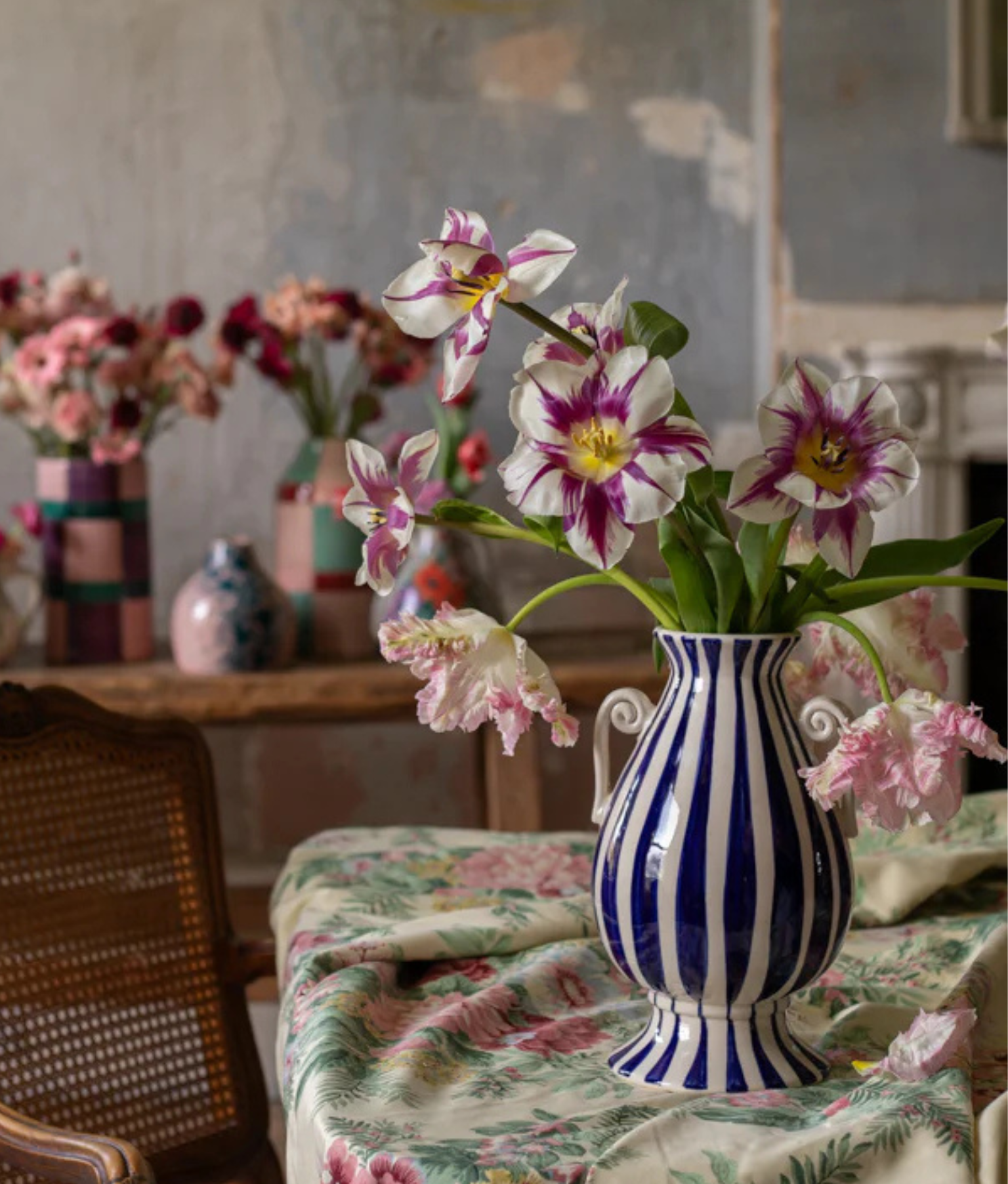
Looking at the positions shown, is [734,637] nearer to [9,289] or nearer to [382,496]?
[382,496]

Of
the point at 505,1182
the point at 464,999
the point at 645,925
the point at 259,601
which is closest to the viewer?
the point at 505,1182

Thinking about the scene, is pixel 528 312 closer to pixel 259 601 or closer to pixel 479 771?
pixel 259 601

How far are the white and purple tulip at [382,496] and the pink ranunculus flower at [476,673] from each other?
4cm

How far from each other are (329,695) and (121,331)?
0.70 meters

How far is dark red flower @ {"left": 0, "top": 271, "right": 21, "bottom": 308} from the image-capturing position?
112 inches

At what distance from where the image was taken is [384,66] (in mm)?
3312

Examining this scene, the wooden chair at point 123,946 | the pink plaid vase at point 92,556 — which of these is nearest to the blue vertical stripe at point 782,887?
the wooden chair at point 123,946

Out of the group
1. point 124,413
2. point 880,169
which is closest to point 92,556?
point 124,413

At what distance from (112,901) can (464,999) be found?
610 mm

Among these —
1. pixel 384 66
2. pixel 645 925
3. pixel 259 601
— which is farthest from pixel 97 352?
pixel 645 925

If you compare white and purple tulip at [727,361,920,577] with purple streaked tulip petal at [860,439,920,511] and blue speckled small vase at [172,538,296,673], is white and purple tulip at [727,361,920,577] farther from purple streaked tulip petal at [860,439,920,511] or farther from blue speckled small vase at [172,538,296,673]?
blue speckled small vase at [172,538,296,673]

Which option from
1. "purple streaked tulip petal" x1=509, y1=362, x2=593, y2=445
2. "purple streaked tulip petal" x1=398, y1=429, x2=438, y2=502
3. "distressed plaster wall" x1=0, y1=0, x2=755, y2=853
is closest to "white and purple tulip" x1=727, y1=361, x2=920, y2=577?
"purple streaked tulip petal" x1=509, y1=362, x2=593, y2=445

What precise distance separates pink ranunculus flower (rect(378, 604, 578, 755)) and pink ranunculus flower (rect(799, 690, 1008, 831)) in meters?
0.19

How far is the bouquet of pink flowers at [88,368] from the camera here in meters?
2.80
